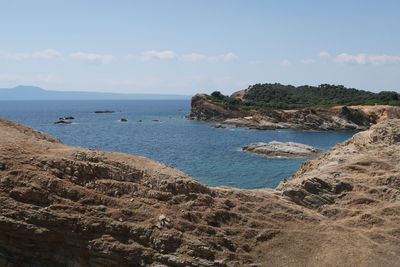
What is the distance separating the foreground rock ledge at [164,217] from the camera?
1260cm

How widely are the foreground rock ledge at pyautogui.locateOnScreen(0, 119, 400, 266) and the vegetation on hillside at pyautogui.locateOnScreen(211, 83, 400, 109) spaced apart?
111457 millimetres

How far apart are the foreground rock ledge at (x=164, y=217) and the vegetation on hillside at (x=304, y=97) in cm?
11146

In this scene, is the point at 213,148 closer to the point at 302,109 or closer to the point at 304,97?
the point at 302,109

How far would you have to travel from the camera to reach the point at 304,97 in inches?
5989

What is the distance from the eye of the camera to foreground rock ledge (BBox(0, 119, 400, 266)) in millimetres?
12602

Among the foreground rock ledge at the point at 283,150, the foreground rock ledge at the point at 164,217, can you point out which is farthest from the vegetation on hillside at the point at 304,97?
the foreground rock ledge at the point at 164,217

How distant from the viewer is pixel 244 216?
15.2 meters

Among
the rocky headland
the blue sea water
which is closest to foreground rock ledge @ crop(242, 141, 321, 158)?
the blue sea water

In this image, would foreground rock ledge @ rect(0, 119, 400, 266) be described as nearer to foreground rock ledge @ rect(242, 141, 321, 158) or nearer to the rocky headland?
foreground rock ledge @ rect(242, 141, 321, 158)

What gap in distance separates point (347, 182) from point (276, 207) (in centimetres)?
446

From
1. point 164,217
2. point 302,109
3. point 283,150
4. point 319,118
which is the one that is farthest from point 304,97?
point 164,217

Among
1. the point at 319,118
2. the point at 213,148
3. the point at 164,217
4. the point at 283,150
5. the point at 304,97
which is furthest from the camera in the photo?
the point at 304,97

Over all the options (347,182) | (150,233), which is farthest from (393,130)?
(150,233)

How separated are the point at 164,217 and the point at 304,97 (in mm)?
146206
